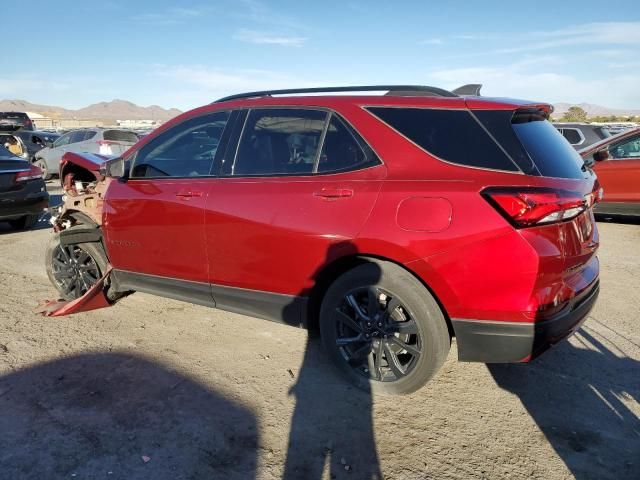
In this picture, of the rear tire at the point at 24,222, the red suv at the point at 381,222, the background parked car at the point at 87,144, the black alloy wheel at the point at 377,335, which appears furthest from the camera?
the background parked car at the point at 87,144

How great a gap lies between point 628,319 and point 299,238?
3090 millimetres

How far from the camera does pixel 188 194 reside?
3471mm

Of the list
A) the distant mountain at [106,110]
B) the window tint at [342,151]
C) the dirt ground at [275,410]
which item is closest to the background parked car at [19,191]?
the dirt ground at [275,410]

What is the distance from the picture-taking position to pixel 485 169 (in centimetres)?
259

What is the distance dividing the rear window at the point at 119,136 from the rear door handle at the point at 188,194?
1187 centimetres

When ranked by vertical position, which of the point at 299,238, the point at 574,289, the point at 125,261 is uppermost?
the point at 299,238

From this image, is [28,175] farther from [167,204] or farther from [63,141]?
[63,141]

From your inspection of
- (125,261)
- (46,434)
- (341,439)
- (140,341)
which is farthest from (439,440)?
(125,261)

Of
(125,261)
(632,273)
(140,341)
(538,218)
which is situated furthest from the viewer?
(632,273)

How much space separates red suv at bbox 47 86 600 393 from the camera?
251 cm

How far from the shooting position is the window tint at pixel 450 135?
8.59ft

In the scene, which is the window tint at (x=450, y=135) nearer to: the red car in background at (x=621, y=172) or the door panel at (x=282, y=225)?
the door panel at (x=282, y=225)

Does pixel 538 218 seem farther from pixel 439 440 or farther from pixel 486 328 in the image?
pixel 439 440

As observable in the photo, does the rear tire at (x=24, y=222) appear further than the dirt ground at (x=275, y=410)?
Yes
